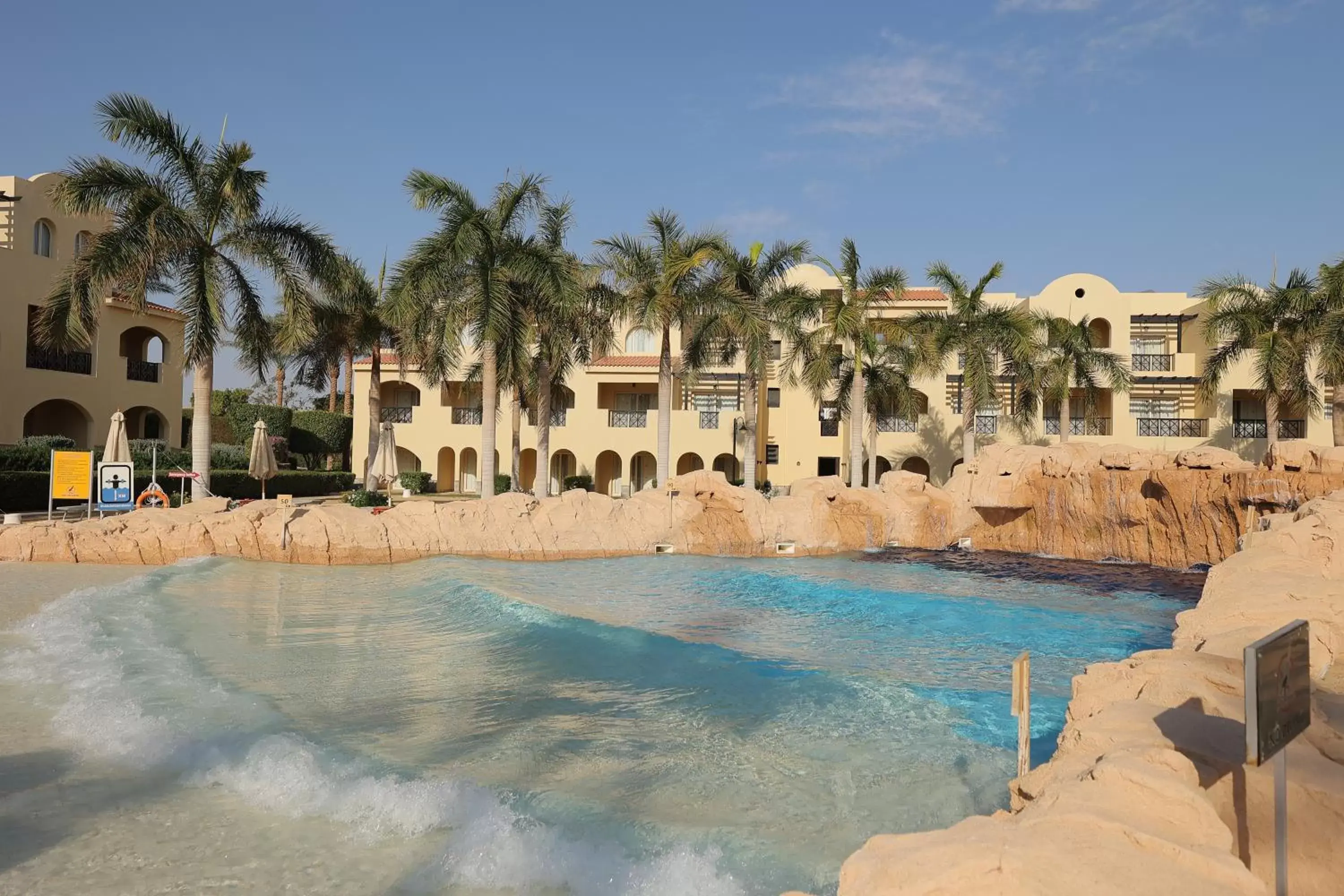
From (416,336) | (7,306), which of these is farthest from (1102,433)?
(7,306)

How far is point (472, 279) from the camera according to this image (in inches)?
859

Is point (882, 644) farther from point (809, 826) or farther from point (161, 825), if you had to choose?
point (161, 825)

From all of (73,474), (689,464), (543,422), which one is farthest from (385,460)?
(689,464)

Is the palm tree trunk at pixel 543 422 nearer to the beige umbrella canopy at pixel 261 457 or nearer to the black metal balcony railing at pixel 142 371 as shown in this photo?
the beige umbrella canopy at pixel 261 457

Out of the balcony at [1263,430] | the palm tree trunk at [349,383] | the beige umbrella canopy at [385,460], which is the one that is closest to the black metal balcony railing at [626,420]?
the beige umbrella canopy at [385,460]

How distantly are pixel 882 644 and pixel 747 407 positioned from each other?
15218mm

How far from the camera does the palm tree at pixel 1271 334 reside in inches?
1016

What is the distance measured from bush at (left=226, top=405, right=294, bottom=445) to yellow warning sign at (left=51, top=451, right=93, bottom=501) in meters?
17.7

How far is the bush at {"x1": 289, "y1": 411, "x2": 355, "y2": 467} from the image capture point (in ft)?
125

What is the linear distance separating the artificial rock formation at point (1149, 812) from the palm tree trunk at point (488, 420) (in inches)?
697

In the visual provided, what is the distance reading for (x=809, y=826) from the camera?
544 centimetres

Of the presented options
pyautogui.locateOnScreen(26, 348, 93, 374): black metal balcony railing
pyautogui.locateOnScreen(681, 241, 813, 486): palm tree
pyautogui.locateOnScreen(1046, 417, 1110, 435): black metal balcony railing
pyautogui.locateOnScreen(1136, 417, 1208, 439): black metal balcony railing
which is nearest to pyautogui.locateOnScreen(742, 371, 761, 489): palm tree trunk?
pyautogui.locateOnScreen(681, 241, 813, 486): palm tree

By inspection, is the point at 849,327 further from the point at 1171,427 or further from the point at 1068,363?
the point at 1171,427

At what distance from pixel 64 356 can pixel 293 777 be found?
29875mm
